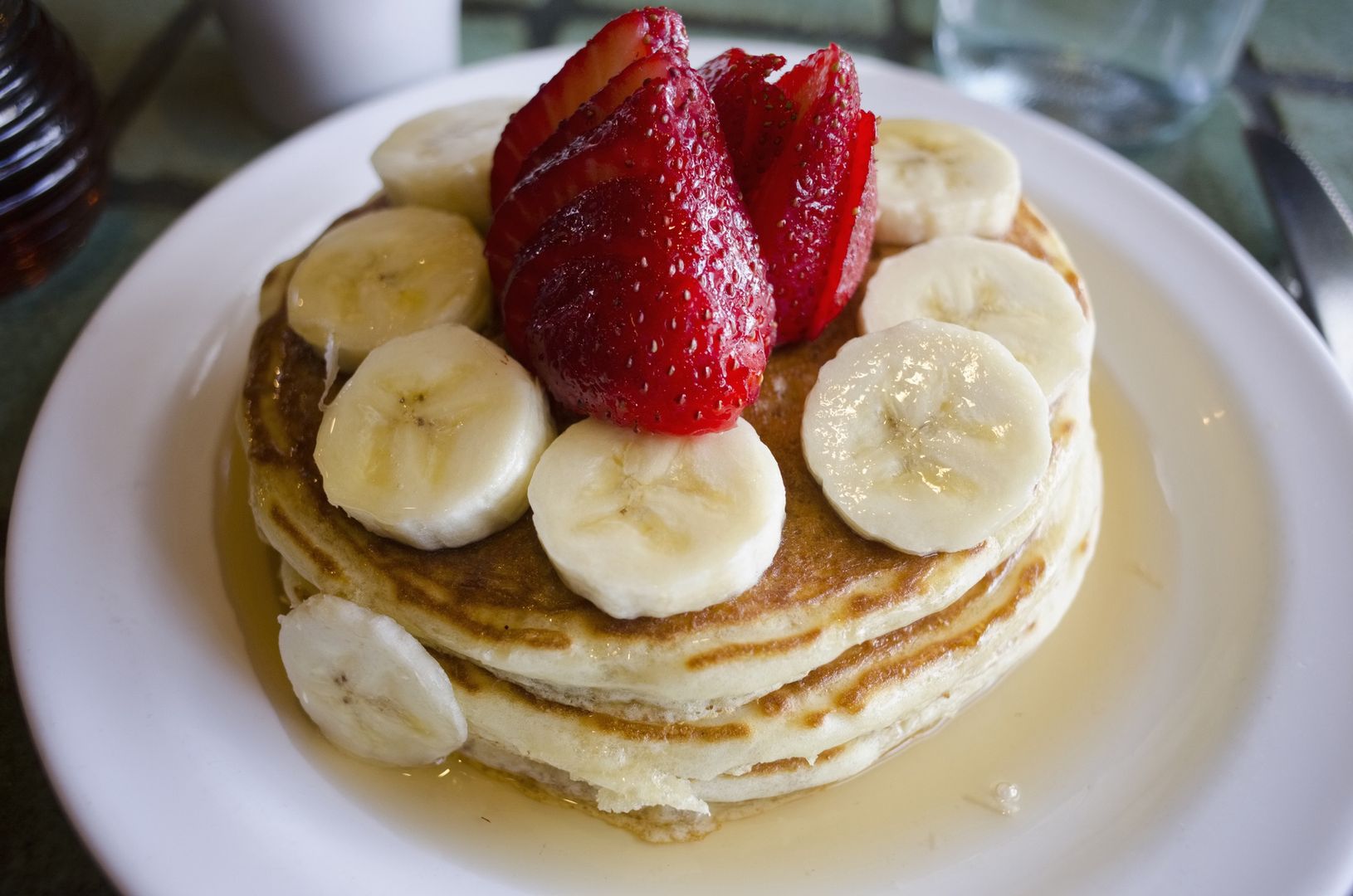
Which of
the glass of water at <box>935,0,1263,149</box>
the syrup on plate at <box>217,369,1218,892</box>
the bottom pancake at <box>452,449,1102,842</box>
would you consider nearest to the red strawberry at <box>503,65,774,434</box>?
the bottom pancake at <box>452,449,1102,842</box>

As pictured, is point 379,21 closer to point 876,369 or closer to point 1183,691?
point 876,369

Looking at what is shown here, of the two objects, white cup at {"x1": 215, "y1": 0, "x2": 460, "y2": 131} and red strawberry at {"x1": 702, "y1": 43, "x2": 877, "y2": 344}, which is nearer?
red strawberry at {"x1": 702, "y1": 43, "x2": 877, "y2": 344}

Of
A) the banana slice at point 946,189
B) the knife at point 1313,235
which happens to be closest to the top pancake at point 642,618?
the banana slice at point 946,189

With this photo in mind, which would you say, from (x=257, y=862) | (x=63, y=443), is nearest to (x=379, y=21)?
(x=63, y=443)

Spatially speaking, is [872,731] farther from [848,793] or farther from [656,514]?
[656,514]

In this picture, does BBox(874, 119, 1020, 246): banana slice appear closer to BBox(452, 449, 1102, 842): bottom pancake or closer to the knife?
BBox(452, 449, 1102, 842): bottom pancake

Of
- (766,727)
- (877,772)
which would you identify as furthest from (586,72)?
(877,772)
